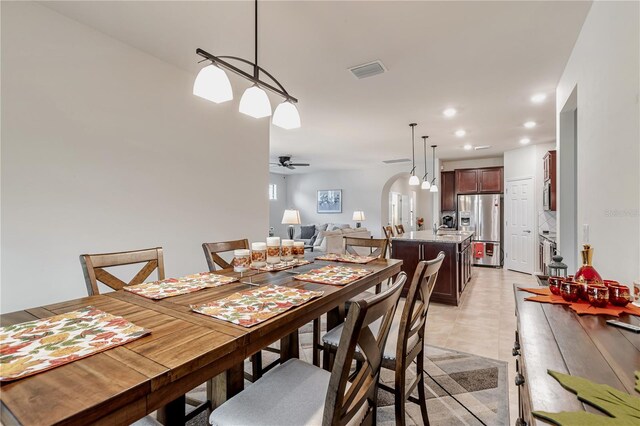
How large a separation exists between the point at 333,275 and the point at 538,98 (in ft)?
11.5

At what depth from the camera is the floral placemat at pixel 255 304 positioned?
1068 millimetres

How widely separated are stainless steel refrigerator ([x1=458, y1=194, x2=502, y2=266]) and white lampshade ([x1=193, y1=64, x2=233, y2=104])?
6.64 meters

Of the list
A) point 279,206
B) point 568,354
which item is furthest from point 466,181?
point 568,354

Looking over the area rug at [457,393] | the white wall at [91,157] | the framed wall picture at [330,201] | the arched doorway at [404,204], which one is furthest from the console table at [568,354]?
the framed wall picture at [330,201]

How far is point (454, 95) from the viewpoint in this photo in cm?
350

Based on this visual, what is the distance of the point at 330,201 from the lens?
32.0ft

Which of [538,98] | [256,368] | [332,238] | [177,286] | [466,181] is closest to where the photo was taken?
[177,286]

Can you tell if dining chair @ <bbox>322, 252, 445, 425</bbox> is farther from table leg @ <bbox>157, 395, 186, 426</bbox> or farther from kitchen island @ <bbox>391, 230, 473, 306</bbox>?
kitchen island @ <bbox>391, 230, 473, 306</bbox>

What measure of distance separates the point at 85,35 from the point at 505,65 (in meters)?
3.43

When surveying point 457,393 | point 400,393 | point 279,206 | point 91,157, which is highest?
point 91,157

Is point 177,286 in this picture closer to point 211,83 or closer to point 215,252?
point 215,252

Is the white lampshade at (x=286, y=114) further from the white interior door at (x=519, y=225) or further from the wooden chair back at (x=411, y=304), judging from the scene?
the white interior door at (x=519, y=225)

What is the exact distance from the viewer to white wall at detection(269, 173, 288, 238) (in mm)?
9969

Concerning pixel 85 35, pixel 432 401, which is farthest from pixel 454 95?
pixel 85 35
